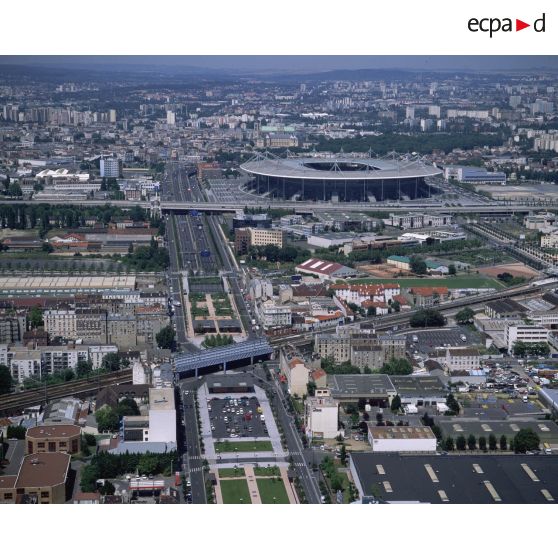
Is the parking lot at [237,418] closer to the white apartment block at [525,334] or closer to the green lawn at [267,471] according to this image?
the green lawn at [267,471]

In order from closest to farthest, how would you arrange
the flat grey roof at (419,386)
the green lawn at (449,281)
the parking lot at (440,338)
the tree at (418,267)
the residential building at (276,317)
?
1. the flat grey roof at (419,386)
2. the parking lot at (440,338)
3. the residential building at (276,317)
4. the green lawn at (449,281)
5. the tree at (418,267)

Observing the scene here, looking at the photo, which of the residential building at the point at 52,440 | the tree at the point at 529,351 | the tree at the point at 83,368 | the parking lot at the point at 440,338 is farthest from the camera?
the parking lot at the point at 440,338

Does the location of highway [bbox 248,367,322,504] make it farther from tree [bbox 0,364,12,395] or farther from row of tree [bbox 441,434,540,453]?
tree [bbox 0,364,12,395]

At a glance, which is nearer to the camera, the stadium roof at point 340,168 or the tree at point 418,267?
the tree at point 418,267

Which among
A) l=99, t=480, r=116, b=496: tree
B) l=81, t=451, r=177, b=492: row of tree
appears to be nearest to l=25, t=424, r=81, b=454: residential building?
l=81, t=451, r=177, b=492: row of tree

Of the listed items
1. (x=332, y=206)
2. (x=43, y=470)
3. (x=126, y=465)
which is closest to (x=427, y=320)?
(x=126, y=465)

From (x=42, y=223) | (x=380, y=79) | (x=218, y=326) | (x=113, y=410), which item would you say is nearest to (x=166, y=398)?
(x=113, y=410)

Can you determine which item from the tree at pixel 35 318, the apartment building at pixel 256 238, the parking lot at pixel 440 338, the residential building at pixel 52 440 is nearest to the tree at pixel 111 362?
the tree at pixel 35 318
